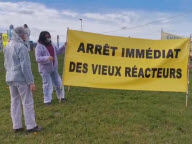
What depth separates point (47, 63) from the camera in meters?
7.59

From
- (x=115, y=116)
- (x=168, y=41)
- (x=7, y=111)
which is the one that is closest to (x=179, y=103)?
(x=168, y=41)

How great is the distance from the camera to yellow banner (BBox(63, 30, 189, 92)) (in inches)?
305

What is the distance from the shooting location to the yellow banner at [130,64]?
775 centimetres

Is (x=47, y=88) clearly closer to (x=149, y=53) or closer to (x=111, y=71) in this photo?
Result: (x=111, y=71)

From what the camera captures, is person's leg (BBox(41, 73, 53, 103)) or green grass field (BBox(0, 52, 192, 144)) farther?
person's leg (BBox(41, 73, 53, 103))

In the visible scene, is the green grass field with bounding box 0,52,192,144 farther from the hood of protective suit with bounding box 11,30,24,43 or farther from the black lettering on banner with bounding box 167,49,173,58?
the hood of protective suit with bounding box 11,30,24,43

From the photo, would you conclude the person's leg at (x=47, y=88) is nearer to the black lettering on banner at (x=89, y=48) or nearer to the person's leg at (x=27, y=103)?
the black lettering on banner at (x=89, y=48)

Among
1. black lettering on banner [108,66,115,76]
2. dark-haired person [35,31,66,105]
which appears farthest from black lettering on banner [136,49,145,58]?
dark-haired person [35,31,66,105]

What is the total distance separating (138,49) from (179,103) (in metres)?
1.78

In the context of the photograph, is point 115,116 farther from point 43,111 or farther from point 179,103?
point 179,103

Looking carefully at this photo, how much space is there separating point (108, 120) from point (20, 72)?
83.5 inches

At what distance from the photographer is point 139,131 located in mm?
5750

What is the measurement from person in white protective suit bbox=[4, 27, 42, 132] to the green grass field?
0.44 meters

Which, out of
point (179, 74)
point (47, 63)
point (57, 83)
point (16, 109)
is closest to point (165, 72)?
point (179, 74)
